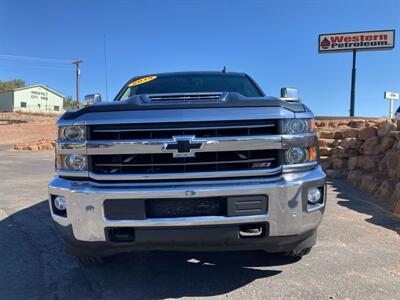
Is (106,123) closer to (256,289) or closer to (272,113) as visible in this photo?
(272,113)

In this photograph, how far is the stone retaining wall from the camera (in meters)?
7.01

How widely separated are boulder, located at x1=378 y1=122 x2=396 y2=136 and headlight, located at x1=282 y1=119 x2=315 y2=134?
534 cm

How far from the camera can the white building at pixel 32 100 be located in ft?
247

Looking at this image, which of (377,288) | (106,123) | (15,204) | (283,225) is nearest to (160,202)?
(106,123)

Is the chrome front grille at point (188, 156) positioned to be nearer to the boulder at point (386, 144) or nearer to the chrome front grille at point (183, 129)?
the chrome front grille at point (183, 129)

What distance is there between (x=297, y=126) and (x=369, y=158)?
571 centimetres

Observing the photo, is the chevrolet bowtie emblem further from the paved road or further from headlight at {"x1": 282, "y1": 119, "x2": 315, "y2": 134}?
the paved road

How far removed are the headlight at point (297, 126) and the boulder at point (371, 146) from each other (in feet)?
18.5

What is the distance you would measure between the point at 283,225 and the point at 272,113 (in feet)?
2.73

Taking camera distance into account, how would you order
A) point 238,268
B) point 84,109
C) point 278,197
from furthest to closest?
point 238,268
point 84,109
point 278,197

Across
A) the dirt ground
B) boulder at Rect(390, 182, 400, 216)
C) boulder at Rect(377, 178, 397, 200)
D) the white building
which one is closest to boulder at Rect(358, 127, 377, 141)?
boulder at Rect(377, 178, 397, 200)

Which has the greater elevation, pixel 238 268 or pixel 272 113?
pixel 272 113

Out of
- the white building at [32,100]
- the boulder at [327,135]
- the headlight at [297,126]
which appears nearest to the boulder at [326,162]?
the boulder at [327,135]

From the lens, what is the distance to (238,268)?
3953 millimetres
